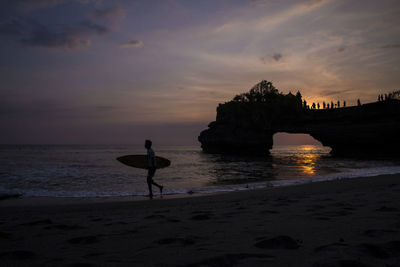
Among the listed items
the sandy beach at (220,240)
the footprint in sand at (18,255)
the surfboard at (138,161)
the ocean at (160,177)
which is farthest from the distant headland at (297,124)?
the footprint in sand at (18,255)

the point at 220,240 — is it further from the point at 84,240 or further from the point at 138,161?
the point at 138,161

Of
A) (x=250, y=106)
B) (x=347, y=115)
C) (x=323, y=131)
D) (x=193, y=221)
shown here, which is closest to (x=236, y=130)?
(x=250, y=106)

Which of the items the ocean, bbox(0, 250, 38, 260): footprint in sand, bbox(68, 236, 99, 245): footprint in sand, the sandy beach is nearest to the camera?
the sandy beach

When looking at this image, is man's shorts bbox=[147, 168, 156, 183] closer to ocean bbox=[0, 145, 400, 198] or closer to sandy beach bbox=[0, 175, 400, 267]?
ocean bbox=[0, 145, 400, 198]

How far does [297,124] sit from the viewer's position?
2249 inches

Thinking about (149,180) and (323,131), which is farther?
(323,131)

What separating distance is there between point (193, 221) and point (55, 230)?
2.39m

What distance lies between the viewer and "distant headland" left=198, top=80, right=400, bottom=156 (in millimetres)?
45219

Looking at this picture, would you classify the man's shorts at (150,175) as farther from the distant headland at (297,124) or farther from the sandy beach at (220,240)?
the distant headland at (297,124)

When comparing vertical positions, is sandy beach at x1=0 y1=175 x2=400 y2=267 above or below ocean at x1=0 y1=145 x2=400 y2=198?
above

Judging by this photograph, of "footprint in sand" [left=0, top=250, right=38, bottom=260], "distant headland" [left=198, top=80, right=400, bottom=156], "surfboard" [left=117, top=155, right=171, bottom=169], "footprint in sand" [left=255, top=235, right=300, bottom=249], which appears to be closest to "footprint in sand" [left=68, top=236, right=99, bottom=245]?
"footprint in sand" [left=0, top=250, right=38, bottom=260]

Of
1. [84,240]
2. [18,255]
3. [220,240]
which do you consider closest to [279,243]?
[220,240]

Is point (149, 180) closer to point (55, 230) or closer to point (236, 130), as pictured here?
point (55, 230)

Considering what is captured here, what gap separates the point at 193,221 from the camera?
4586 mm
